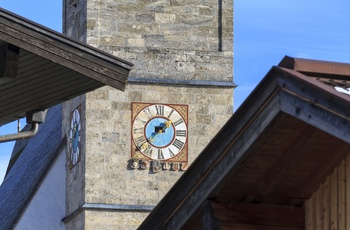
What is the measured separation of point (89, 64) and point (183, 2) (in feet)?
76.5

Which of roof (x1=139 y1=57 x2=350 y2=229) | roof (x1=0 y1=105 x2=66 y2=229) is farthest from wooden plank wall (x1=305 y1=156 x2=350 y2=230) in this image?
roof (x1=0 y1=105 x2=66 y2=229)

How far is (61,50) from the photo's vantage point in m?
14.4

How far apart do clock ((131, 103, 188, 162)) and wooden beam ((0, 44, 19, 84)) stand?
2277 cm

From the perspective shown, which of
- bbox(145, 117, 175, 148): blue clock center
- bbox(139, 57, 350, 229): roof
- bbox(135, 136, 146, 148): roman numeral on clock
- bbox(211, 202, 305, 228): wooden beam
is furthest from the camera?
bbox(145, 117, 175, 148): blue clock center

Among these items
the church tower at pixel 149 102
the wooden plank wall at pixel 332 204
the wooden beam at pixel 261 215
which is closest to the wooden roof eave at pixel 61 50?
the wooden beam at pixel 261 215

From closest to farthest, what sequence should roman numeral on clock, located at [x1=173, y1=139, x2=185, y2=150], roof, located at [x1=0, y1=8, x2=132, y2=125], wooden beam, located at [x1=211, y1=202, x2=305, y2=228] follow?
wooden beam, located at [x1=211, y1=202, x2=305, y2=228], roof, located at [x1=0, y1=8, x2=132, y2=125], roman numeral on clock, located at [x1=173, y1=139, x2=185, y2=150]

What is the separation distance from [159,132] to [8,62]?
77.0 ft

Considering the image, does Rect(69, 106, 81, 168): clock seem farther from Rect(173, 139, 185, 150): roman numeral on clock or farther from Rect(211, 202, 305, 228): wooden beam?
Rect(211, 202, 305, 228): wooden beam

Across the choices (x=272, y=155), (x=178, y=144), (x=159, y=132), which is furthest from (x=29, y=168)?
(x=272, y=155)

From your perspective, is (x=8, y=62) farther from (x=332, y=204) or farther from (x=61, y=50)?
(x=332, y=204)

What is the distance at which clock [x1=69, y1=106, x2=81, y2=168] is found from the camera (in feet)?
124

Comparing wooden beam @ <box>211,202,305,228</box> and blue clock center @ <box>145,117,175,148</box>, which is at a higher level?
blue clock center @ <box>145,117,175,148</box>

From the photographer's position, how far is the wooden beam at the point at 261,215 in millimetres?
12430

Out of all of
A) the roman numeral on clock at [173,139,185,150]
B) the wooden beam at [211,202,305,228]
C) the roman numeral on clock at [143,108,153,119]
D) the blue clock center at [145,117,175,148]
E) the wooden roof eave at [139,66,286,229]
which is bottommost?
the wooden beam at [211,202,305,228]
